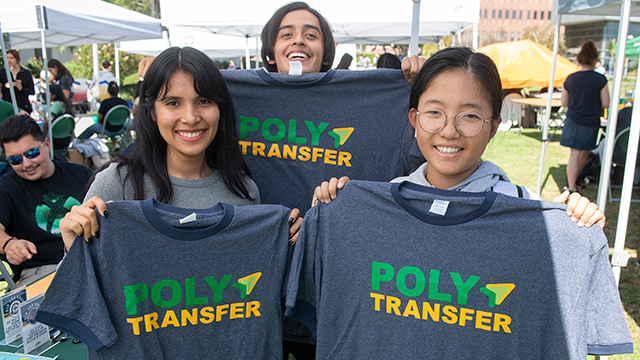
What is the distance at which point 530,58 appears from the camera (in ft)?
49.8

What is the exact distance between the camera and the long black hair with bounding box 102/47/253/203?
1.77 m

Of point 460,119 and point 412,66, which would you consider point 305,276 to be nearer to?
point 460,119

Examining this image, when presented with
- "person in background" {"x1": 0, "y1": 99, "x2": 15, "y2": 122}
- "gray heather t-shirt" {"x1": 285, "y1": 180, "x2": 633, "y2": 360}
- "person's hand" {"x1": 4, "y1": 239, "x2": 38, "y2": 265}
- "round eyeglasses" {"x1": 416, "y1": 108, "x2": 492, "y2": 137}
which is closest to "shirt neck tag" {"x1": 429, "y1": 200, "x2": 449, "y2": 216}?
"gray heather t-shirt" {"x1": 285, "y1": 180, "x2": 633, "y2": 360}

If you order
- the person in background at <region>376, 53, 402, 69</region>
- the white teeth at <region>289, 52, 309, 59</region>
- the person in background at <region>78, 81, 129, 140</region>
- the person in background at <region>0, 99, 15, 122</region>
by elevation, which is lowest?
the person in background at <region>78, 81, 129, 140</region>

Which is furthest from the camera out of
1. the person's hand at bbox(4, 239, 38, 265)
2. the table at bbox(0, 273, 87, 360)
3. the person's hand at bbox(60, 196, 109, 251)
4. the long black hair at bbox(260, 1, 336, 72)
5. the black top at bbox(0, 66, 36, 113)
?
the black top at bbox(0, 66, 36, 113)

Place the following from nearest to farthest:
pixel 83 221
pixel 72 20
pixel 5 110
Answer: pixel 83 221 → pixel 5 110 → pixel 72 20

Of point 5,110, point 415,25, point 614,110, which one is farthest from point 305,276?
point 5,110

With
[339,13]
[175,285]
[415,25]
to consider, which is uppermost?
[339,13]

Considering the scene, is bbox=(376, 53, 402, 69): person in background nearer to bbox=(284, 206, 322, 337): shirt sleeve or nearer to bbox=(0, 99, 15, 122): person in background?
bbox=(284, 206, 322, 337): shirt sleeve

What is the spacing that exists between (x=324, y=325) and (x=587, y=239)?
96cm


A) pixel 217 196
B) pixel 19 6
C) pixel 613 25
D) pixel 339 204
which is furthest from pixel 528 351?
pixel 613 25

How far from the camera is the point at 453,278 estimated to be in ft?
4.95

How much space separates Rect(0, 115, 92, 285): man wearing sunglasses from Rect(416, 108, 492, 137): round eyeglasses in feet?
9.11

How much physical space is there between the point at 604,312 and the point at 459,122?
790mm
